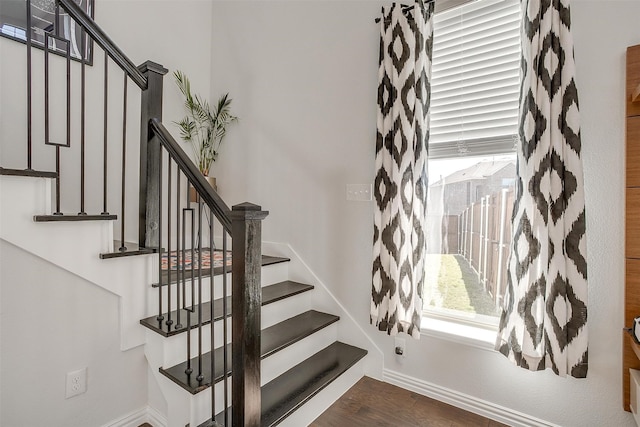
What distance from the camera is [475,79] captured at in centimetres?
193

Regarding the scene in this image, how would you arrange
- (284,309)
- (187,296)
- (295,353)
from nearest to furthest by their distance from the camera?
(187,296) < (295,353) < (284,309)

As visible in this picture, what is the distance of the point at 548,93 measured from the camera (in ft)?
5.11

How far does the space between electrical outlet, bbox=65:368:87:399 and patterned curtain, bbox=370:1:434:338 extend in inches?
67.6

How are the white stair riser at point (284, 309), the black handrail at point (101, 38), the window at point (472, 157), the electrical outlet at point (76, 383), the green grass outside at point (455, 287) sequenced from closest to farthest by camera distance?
the black handrail at point (101, 38), the electrical outlet at point (76, 383), the window at point (472, 157), the green grass outside at point (455, 287), the white stair riser at point (284, 309)

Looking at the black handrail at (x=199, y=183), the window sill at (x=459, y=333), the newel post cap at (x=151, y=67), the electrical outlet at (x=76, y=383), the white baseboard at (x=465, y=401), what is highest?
the newel post cap at (x=151, y=67)

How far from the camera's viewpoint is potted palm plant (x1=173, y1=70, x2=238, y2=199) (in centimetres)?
300

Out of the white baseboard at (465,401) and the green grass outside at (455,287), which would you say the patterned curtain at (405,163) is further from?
the white baseboard at (465,401)

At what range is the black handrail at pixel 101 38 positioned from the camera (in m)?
1.50

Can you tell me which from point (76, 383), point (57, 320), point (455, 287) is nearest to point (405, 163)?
point (455, 287)

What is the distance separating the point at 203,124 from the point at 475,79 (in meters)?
2.55

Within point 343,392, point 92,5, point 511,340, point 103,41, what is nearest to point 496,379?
point 511,340

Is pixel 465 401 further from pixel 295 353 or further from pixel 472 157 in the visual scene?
pixel 472 157

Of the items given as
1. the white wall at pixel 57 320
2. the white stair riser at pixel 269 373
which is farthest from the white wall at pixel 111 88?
the white stair riser at pixel 269 373

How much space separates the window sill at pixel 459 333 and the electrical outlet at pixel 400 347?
0.51ft
